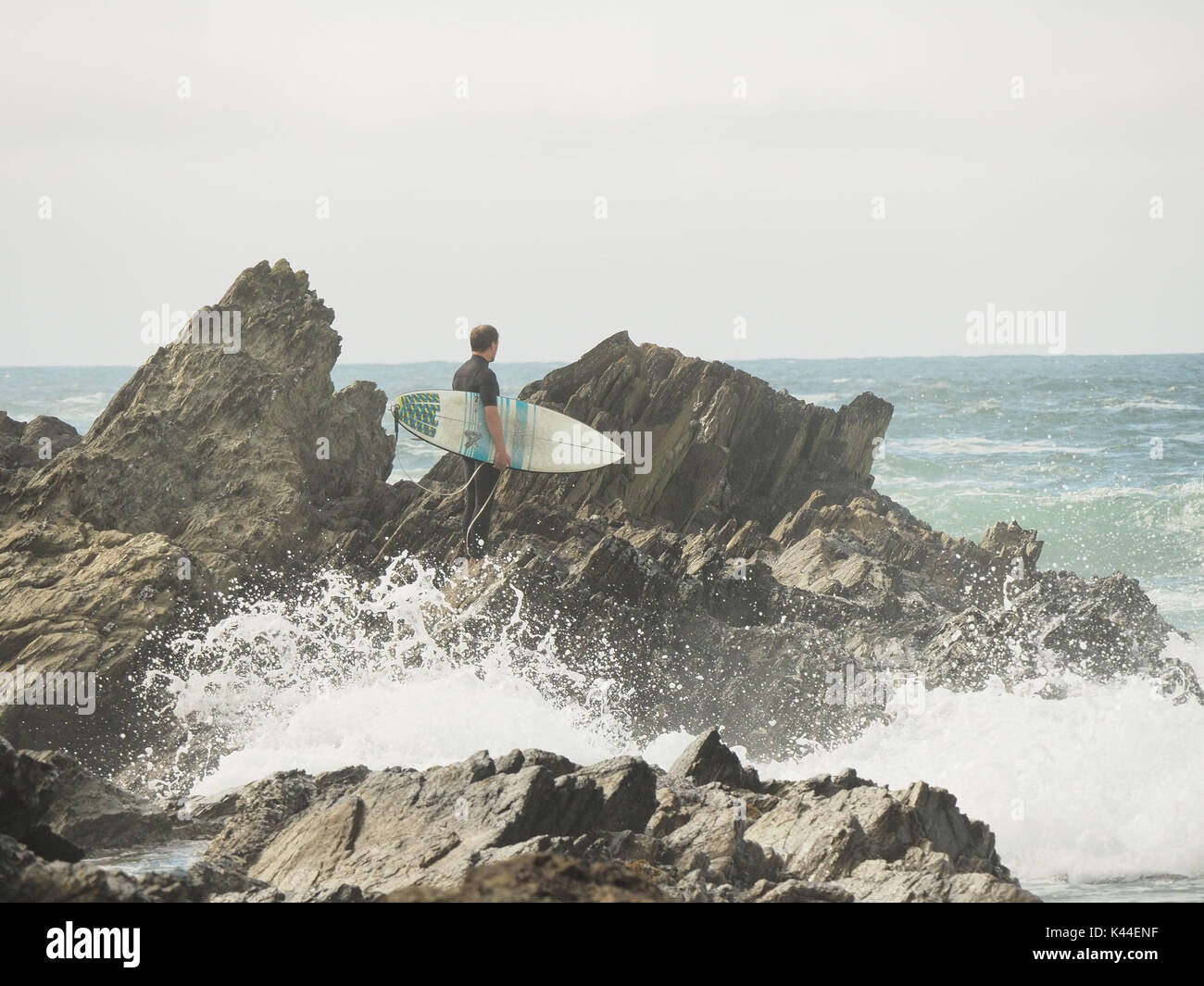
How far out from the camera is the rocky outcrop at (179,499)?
1038 cm

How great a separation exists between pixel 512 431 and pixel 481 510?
1599mm

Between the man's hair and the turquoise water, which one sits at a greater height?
the man's hair

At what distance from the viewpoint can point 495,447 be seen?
12.2m

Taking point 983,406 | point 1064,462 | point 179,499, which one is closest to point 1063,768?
point 179,499

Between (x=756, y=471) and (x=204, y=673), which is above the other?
(x=756, y=471)

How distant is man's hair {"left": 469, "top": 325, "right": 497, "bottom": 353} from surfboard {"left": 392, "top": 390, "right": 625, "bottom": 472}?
552 mm

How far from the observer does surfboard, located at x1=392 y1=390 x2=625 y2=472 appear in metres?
12.8

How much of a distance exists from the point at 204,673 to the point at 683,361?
743cm

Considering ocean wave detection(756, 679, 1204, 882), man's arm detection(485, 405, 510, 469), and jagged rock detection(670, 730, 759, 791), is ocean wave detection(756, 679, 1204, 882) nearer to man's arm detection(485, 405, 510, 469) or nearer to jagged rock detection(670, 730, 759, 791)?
jagged rock detection(670, 730, 759, 791)

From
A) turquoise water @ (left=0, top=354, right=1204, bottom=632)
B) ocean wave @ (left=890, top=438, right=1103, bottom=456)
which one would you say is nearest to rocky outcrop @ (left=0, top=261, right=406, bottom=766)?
turquoise water @ (left=0, top=354, right=1204, bottom=632)

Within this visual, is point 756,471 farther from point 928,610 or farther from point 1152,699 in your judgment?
point 1152,699
